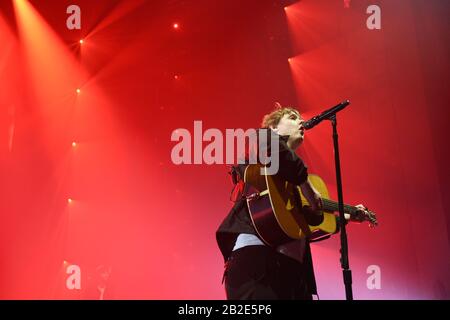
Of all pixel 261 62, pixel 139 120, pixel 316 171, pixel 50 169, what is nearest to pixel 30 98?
pixel 50 169

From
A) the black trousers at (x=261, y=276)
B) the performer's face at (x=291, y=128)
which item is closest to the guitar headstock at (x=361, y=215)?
the performer's face at (x=291, y=128)

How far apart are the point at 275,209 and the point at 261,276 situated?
0.90ft

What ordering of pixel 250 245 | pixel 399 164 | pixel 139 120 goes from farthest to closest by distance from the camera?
1. pixel 139 120
2. pixel 399 164
3. pixel 250 245

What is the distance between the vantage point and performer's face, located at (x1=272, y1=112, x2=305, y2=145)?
2303 mm

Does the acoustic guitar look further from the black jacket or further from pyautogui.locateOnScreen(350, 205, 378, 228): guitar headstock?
pyautogui.locateOnScreen(350, 205, 378, 228): guitar headstock

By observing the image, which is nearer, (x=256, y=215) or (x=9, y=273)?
(x=256, y=215)

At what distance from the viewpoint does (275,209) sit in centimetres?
201

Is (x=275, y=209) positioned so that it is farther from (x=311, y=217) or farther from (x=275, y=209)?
(x=311, y=217)

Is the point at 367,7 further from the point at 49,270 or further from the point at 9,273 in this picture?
the point at 9,273

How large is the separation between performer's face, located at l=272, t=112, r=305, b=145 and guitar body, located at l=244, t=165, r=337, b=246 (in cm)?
24

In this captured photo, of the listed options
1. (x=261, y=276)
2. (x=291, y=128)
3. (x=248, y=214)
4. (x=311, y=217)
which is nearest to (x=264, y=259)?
(x=261, y=276)

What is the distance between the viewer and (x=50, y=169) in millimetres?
4230

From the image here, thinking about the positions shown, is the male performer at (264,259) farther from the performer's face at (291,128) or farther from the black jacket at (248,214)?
the performer's face at (291,128)

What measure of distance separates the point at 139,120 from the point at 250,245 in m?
2.57
